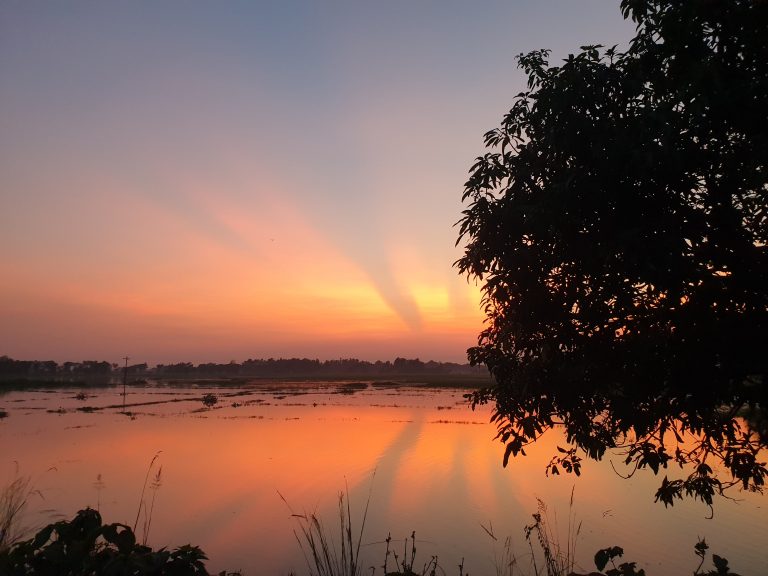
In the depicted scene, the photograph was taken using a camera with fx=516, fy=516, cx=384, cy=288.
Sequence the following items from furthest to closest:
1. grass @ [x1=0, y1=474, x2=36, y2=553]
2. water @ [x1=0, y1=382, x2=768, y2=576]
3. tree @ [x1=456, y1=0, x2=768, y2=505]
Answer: water @ [x1=0, y1=382, x2=768, y2=576]
grass @ [x1=0, y1=474, x2=36, y2=553]
tree @ [x1=456, y1=0, x2=768, y2=505]

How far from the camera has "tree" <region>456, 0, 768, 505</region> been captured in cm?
472

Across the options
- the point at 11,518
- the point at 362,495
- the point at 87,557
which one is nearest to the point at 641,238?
the point at 87,557

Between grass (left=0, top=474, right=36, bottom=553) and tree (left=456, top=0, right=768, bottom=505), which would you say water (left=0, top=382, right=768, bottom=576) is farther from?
tree (left=456, top=0, right=768, bottom=505)

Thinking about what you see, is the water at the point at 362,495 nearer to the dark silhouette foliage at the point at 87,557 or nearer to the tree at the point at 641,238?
the tree at the point at 641,238

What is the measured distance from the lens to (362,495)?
14109 millimetres

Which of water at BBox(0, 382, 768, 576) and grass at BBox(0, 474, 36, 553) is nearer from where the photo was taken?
grass at BBox(0, 474, 36, 553)

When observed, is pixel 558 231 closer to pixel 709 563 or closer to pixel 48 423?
pixel 709 563

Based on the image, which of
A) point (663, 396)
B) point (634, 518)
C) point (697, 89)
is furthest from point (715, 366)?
point (634, 518)

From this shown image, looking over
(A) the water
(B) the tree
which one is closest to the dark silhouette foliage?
(B) the tree

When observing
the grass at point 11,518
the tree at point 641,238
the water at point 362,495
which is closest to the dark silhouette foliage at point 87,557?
the grass at point 11,518

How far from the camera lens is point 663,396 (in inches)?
197

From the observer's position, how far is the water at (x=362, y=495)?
10.1 m

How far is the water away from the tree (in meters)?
4.43

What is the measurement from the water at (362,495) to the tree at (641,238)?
4425mm
